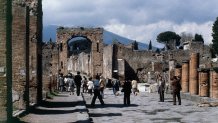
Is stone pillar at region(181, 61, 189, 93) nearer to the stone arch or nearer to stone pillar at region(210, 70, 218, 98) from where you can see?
stone pillar at region(210, 70, 218, 98)

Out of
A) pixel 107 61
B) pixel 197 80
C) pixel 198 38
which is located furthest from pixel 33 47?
pixel 198 38

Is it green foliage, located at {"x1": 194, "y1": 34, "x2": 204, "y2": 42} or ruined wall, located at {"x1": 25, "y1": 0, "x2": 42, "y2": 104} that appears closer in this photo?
ruined wall, located at {"x1": 25, "y1": 0, "x2": 42, "y2": 104}

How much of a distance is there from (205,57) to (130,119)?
135 feet

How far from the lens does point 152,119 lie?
16188 millimetres

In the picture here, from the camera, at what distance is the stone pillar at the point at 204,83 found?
88.0 feet

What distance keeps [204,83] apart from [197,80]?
2.63m

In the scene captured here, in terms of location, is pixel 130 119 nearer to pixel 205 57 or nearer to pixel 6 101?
pixel 6 101

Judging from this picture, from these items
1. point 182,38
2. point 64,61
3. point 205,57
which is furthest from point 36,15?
point 182,38

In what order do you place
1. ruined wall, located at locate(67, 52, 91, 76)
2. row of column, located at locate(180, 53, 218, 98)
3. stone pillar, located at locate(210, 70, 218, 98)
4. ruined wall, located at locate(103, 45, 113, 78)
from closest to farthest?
stone pillar, located at locate(210, 70, 218, 98) < row of column, located at locate(180, 53, 218, 98) < ruined wall, located at locate(103, 45, 113, 78) < ruined wall, located at locate(67, 52, 91, 76)

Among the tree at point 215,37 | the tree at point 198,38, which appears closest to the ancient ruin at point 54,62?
the tree at point 215,37

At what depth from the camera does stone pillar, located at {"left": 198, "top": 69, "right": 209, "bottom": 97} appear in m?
26.8

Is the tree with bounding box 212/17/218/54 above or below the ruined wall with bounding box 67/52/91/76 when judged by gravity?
above

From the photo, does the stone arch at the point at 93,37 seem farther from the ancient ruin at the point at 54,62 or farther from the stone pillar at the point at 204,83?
the stone pillar at the point at 204,83

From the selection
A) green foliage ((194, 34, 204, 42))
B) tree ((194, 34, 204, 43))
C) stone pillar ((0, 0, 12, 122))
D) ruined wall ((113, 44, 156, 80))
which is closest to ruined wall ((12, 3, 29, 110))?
stone pillar ((0, 0, 12, 122))
